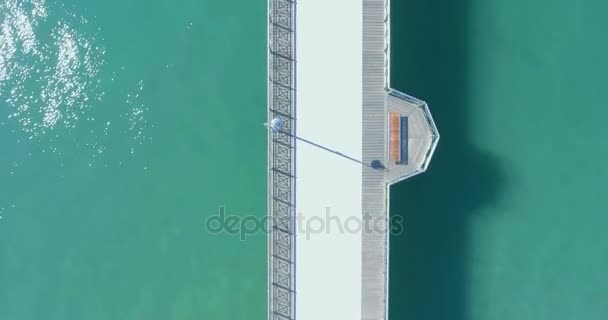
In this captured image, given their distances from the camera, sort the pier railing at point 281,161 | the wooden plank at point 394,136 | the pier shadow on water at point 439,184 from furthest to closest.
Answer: the pier shadow on water at point 439,184
the wooden plank at point 394,136
the pier railing at point 281,161

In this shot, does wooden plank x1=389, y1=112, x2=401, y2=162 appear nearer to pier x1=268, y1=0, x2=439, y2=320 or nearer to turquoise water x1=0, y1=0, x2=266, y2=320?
pier x1=268, y1=0, x2=439, y2=320

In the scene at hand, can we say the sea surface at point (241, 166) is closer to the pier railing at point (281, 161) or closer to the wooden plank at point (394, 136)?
the pier railing at point (281, 161)

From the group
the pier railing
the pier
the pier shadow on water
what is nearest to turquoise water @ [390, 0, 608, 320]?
the pier shadow on water

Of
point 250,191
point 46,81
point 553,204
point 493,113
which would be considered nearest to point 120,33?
point 46,81

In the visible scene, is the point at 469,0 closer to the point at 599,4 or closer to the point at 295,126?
the point at 599,4

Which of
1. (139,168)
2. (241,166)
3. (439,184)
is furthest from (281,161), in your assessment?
(439,184)

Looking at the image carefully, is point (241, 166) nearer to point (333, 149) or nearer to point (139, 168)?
point (139, 168)

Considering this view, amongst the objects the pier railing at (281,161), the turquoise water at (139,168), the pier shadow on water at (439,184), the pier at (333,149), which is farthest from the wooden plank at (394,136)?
the turquoise water at (139,168)
